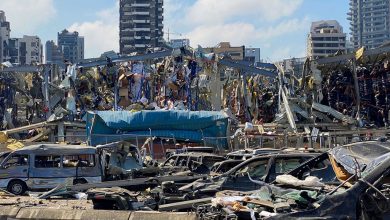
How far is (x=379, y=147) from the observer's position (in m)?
7.91

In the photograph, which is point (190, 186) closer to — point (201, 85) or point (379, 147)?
point (379, 147)

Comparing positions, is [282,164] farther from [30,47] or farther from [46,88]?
[30,47]

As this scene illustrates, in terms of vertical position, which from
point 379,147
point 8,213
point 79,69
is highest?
point 79,69

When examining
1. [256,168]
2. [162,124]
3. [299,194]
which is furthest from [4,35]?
[299,194]

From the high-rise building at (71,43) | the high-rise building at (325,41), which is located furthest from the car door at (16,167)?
the high-rise building at (71,43)

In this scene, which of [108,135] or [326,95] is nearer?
[108,135]

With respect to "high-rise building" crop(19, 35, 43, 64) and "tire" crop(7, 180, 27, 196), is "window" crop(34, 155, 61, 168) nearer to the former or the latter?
"tire" crop(7, 180, 27, 196)

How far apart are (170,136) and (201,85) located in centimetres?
834

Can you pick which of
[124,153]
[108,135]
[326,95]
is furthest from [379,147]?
[326,95]

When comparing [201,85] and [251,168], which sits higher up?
[201,85]

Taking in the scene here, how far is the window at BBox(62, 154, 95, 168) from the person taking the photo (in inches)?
755

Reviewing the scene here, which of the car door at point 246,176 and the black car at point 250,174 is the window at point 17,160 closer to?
the black car at point 250,174

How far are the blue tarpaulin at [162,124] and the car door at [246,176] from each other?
15327mm

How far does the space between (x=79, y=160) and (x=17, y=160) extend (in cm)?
188
